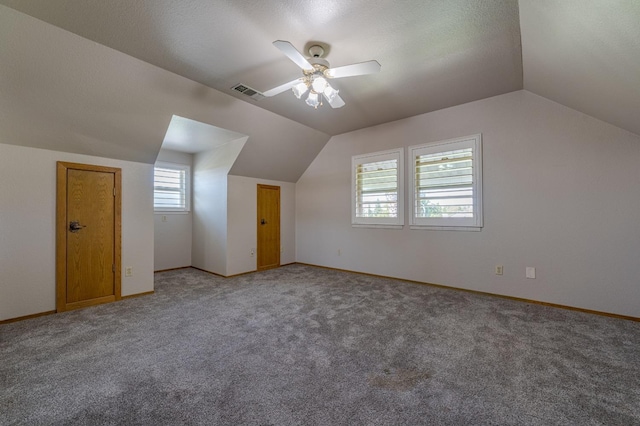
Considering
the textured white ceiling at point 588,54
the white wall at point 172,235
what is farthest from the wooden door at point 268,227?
the textured white ceiling at point 588,54

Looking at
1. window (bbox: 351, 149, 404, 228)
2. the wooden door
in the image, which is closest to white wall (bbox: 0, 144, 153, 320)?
the wooden door

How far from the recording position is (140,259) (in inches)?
151

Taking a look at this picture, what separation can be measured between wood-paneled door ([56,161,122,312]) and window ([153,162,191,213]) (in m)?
1.78

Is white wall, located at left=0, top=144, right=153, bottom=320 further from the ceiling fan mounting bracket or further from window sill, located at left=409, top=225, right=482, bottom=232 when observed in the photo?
window sill, located at left=409, top=225, right=482, bottom=232

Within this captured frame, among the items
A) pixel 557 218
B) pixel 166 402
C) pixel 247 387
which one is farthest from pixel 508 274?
pixel 166 402

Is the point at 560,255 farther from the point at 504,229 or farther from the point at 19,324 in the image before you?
the point at 19,324

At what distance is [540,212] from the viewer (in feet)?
11.0

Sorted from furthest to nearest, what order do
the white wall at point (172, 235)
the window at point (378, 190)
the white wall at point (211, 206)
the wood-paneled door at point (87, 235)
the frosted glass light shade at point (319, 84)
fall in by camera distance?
1. the white wall at point (172, 235)
2. the white wall at point (211, 206)
3. the window at point (378, 190)
4. the wood-paneled door at point (87, 235)
5. the frosted glass light shade at point (319, 84)

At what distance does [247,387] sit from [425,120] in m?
4.18

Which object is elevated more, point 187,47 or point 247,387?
point 187,47

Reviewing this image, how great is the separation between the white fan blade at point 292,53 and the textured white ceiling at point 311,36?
0.29 meters

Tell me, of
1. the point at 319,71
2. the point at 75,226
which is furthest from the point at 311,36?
the point at 75,226

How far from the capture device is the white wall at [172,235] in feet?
17.5

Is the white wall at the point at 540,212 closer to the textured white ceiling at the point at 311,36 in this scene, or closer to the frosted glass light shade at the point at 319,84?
the textured white ceiling at the point at 311,36
